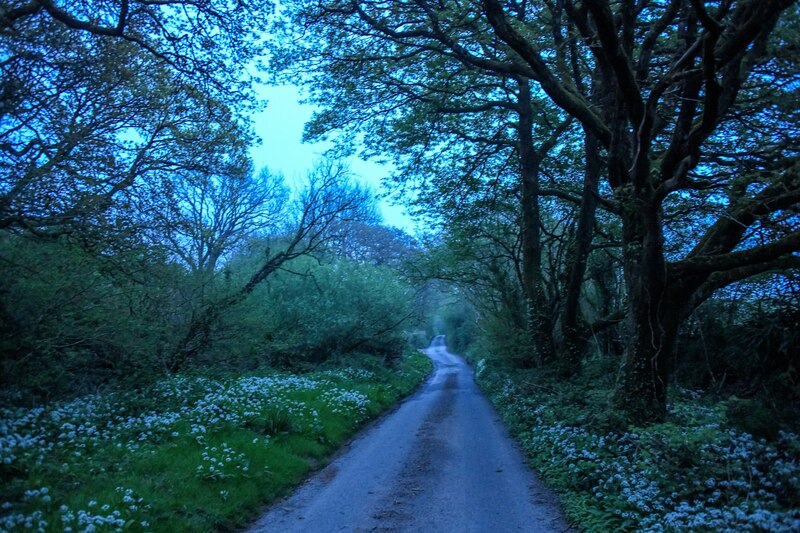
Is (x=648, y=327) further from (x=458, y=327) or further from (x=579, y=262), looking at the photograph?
(x=458, y=327)

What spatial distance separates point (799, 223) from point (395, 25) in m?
9.02

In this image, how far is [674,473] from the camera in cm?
565

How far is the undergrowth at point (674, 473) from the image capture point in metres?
4.59

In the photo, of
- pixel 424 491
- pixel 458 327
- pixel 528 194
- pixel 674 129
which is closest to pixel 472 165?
pixel 528 194

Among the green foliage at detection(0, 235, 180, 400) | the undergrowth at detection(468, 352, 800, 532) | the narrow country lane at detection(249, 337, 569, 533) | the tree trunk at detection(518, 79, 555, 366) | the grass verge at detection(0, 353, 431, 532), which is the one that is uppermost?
the tree trunk at detection(518, 79, 555, 366)

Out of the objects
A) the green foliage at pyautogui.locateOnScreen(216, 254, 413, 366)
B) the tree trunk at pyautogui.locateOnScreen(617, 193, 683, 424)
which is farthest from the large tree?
the green foliage at pyautogui.locateOnScreen(216, 254, 413, 366)

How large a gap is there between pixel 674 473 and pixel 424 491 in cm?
327

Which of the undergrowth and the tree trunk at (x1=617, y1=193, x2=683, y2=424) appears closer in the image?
the undergrowth

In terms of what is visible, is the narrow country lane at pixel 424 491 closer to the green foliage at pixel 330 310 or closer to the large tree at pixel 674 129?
the large tree at pixel 674 129

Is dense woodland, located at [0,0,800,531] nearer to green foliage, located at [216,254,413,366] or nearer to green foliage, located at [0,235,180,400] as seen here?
green foliage, located at [0,235,180,400]

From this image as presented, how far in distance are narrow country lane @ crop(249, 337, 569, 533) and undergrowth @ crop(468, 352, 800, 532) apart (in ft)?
1.60

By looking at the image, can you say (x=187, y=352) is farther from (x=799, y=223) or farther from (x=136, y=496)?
(x=799, y=223)

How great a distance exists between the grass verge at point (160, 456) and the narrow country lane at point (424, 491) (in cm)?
60

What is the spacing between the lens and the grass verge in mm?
5066
